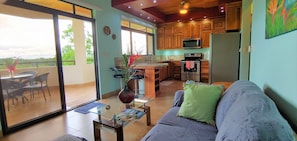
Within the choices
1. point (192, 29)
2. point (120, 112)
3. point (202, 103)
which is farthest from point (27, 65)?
point (192, 29)

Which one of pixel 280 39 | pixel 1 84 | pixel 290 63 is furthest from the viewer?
pixel 1 84

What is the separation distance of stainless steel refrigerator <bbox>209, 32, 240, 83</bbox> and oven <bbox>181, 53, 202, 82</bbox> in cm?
142

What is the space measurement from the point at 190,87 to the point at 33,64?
2.89 m

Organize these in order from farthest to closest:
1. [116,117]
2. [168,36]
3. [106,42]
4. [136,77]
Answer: [168,36]
[106,42]
[136,77]
[116,117]

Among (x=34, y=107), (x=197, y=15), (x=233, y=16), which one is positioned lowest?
(x=34, y=107)

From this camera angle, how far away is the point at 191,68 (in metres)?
6.17

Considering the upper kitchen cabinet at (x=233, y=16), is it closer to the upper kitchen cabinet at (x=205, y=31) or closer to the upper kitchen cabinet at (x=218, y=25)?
the upper kitchen cabinet at (x=218, y=25)

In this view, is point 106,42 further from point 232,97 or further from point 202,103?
point 232,97

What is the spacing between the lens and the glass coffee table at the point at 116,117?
1.80 m

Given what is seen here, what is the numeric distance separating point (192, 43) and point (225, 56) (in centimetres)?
211

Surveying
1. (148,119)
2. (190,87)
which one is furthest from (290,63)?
(148,119)

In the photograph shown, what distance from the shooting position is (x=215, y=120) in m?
1.64

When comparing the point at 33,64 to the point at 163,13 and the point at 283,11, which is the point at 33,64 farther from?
the point at 163,13

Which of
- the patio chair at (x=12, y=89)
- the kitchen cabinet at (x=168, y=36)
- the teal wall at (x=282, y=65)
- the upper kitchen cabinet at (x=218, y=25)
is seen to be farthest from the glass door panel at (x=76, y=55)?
the teal wall at (x=282, y=65)
